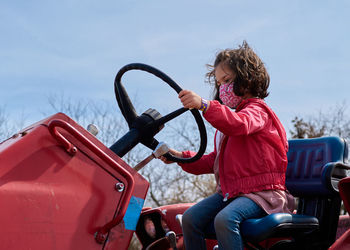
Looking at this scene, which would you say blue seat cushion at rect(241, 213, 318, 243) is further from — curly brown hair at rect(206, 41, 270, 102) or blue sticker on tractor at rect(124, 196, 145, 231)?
curly brown hair at rect(206, 41, 270, 102)

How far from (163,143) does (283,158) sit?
0.62 m

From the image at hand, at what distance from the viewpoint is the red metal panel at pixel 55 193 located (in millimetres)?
1581

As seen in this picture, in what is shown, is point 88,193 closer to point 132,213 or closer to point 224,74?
point 132,213

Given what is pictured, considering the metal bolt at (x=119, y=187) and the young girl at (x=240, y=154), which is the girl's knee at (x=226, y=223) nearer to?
the young girl at (x=240, y=154)

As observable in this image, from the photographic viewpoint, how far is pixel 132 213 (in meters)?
1.89

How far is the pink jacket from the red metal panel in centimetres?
56

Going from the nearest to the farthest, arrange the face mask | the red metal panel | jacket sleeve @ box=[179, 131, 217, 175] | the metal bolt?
the red metal panel, the metal bolt, the face mask, jacket sleeve @ box=[179, 131, 217, 175]

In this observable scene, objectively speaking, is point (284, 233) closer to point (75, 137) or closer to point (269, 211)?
point (269, 211)

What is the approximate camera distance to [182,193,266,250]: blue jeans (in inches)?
76.0

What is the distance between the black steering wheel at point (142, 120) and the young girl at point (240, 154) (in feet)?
0.47

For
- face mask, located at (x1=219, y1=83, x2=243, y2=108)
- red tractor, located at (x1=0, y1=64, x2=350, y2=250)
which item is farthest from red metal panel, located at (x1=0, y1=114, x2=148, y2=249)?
face mask, located at (x1=219, y1=83, x2=243, y2=108)

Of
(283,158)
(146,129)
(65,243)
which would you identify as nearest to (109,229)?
(65,243)

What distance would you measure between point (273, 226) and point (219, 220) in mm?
234

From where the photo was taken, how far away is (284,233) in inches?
77.5
